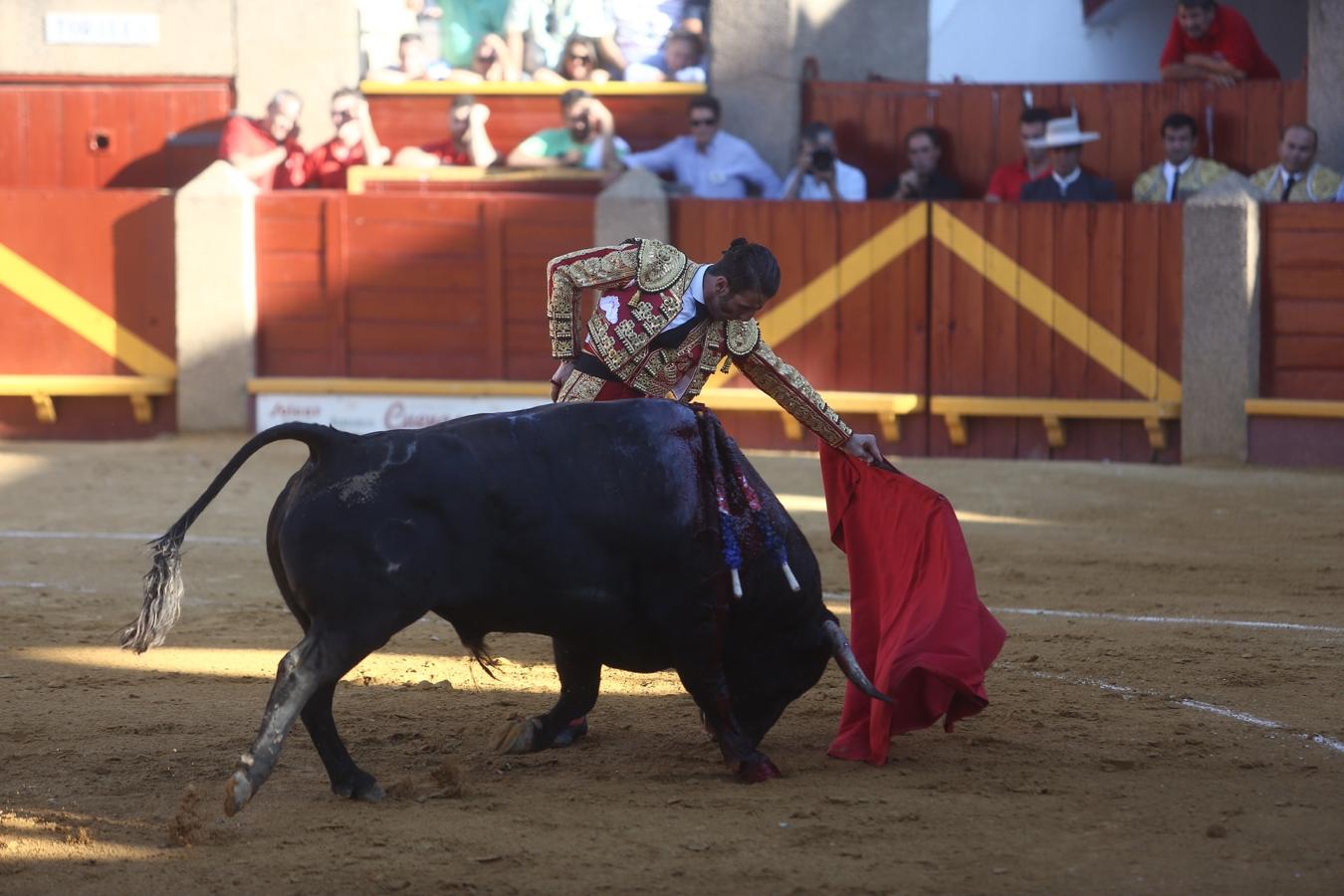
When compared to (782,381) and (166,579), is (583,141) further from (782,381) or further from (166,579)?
(166,579)

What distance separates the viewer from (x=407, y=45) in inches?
421

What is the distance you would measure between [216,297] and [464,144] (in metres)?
1.58

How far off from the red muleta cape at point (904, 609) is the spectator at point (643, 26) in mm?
6983

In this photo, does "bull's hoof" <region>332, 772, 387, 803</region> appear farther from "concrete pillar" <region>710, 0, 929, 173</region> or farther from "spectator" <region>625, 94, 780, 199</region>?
"concrete pillar" <region>710, 0, 929, 173</region>

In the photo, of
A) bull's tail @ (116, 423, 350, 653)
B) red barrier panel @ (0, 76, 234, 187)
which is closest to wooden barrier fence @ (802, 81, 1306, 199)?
red barrier panel @ (0, 76, 234, 187)

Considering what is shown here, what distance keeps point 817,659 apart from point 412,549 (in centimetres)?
92

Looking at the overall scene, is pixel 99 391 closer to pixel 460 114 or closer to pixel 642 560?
pixel 460 114

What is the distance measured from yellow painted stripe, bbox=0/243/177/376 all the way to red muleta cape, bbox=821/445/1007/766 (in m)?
6.50

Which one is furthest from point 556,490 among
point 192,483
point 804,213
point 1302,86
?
point 1302,86

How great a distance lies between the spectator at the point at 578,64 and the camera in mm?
10430

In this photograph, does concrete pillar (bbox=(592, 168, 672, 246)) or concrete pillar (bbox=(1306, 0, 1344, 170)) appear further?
concrete pillar (bbox=(592, 168, 672, 246))

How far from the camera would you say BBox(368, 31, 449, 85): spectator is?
10.7m

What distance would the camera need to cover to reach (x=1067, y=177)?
8.82 metres

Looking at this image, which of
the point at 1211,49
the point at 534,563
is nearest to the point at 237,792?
the point at 534,563
